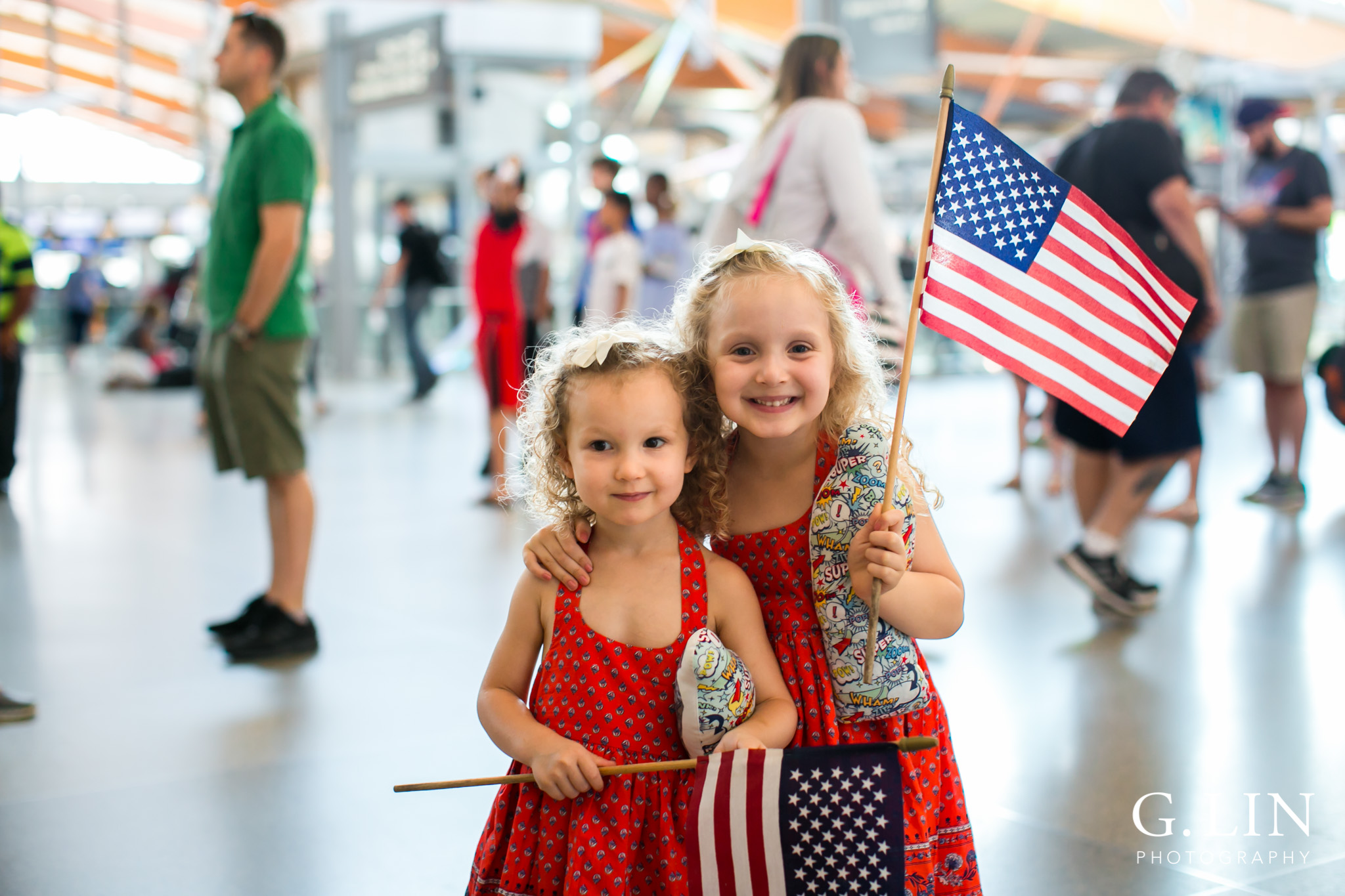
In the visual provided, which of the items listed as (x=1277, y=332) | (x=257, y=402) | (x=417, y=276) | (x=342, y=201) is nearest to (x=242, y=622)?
(x=257, y=402)

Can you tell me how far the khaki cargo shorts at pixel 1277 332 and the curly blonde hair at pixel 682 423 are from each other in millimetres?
4814

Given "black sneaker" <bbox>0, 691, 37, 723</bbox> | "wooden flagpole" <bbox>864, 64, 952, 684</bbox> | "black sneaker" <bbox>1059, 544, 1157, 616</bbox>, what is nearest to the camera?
"wooden flagpole" <bbox>864, 64, 952, 684</bbox>

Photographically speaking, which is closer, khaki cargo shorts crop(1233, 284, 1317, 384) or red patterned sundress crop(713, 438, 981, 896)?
red patterned sundress crop(713, 438, 981, 896)

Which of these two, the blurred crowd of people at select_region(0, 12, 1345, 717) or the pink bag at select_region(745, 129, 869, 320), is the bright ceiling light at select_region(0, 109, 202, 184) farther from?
the pink bag at select_region(745, 129, 869, 320)

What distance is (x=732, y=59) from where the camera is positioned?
60.5 ft

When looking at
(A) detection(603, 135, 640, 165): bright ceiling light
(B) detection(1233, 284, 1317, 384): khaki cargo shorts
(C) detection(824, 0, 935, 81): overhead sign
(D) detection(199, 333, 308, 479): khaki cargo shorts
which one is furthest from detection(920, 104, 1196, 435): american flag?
(A) detection(603, 135, 640, 165): bright ceiling light

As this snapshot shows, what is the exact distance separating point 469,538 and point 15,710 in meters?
2.38

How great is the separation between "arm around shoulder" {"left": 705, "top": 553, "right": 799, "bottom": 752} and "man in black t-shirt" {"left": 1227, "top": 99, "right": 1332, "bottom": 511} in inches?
187

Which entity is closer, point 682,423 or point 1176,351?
point 682,423

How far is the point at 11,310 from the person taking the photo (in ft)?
18.4

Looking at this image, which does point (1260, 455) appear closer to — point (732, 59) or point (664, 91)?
point (732, 59)

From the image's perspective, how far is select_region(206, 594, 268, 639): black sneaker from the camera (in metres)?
3.66

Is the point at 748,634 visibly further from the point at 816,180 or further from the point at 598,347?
the point at 816,180

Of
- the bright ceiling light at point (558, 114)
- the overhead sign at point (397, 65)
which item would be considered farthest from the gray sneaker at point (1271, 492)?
the bright ceiling light at point (558, 114)
